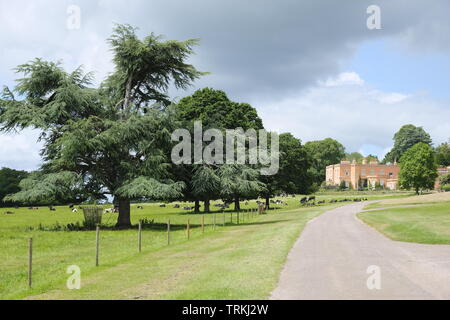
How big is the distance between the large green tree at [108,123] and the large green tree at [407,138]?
131299 mm

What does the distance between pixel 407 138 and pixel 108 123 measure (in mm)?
137916

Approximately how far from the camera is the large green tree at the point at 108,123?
30.1 metres

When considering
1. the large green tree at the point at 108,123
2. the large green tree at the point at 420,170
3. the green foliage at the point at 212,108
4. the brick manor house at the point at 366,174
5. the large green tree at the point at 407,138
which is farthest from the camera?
the large green tree at the point at 407,138

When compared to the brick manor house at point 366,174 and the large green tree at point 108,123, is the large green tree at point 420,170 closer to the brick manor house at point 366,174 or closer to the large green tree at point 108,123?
the brick manor house at point 366,174

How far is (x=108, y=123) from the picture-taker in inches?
1225

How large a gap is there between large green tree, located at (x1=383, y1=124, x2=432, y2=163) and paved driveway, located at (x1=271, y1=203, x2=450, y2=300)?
464ft

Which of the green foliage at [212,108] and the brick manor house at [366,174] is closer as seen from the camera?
the green foliage at [212,108]

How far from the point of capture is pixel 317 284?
1044cm

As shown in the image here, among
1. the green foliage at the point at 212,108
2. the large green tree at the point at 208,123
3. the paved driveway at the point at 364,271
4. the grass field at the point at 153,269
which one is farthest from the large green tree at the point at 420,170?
the paved driveway at the point at 364,271

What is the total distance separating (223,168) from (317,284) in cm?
2491

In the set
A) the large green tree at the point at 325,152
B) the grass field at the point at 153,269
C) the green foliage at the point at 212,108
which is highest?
the large green tree at the point at 325,152

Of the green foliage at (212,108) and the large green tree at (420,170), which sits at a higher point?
the green foliage at (212,108)
